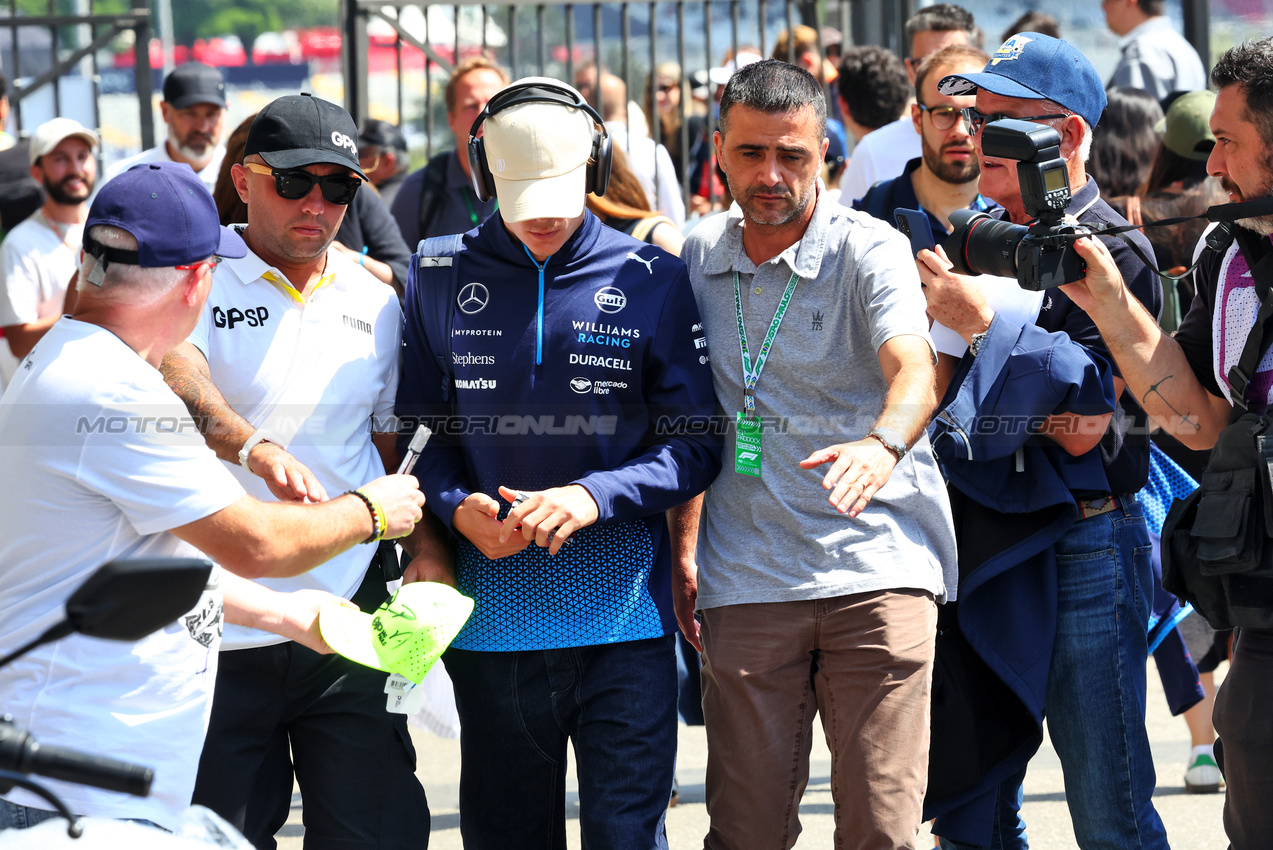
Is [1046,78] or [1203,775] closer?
[1046,78]

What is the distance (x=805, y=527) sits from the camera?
3312 mm

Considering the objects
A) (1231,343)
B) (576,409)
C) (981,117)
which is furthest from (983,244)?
(576,409)

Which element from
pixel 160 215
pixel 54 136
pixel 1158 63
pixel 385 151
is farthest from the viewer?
pixel 1158 63

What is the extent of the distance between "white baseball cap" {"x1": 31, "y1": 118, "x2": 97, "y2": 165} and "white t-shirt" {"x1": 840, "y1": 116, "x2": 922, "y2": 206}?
4.01 m

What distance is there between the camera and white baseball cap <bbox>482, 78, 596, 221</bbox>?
3.34 meters

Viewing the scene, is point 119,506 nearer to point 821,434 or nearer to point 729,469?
point 729,469

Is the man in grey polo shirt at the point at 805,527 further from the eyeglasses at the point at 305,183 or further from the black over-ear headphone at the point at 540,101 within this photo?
the eyeglasses at the point at 305,183

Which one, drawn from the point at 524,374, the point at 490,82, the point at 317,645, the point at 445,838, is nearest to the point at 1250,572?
the point at 524,374

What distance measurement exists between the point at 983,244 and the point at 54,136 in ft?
18.6

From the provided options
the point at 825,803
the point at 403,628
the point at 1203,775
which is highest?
the point at 403,628

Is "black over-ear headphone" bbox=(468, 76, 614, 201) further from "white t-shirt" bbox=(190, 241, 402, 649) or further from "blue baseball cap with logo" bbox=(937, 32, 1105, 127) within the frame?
"blue baseball cap with logo" bbox=(937, 32, 1105, 127)

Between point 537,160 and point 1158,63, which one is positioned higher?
point 1158,63

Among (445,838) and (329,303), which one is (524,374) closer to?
(329,303)

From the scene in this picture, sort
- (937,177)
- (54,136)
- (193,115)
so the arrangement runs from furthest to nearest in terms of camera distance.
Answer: (54,136), (193,115), (937,177)
